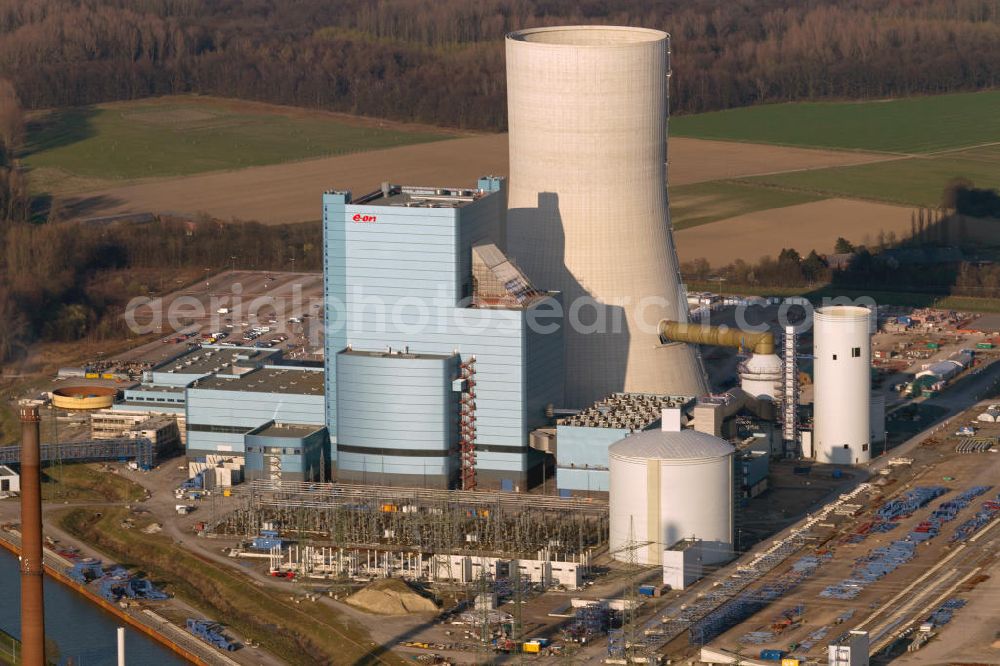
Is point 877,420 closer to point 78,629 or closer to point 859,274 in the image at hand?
point 859,274

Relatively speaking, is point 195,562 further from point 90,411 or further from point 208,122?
point 208,122

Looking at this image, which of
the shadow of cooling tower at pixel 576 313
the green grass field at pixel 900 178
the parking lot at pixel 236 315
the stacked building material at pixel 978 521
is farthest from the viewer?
the green grass field at pixel 900 178

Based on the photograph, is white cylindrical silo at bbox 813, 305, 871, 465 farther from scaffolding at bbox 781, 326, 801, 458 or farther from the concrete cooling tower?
the concrete cooling tower

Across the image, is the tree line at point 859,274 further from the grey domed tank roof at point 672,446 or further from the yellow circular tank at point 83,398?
the grey domed tank roof at point 672,446

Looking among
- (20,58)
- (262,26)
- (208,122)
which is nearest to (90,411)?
(208,122)

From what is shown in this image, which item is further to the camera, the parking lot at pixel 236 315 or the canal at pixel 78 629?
the parking lot at pixel 236 315

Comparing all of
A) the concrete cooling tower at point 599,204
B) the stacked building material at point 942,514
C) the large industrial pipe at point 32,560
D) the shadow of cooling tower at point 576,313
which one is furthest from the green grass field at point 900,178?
the large industrial pipe at point 32,560
